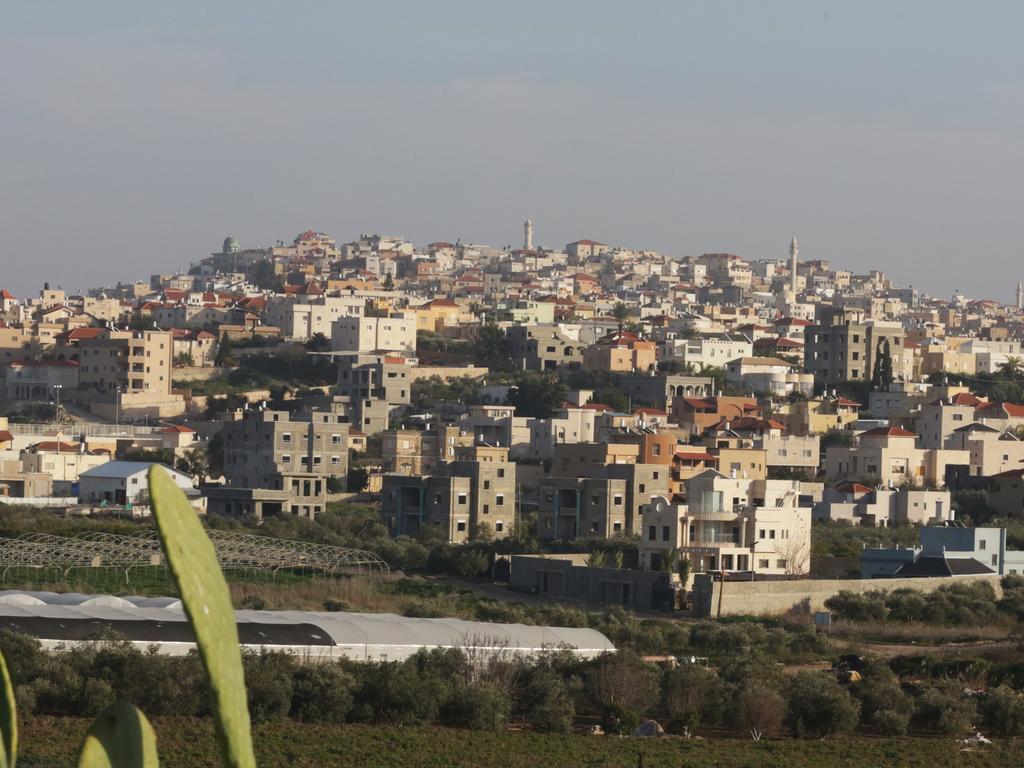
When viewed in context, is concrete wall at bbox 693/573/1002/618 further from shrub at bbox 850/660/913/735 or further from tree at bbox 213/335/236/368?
tree at bbox 213/335/236/368

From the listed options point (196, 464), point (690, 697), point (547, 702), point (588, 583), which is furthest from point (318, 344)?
point (547, 702)

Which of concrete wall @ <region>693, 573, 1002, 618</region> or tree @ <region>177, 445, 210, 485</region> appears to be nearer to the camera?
concrete wall @ <region>693, 573, 1002, 618</region>

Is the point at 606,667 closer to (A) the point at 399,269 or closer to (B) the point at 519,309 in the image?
(B) the point at 519,309

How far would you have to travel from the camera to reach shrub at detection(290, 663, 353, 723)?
2706cm

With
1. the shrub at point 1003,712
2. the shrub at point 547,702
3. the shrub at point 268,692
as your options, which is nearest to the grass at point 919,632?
the shrub at point 1003,712

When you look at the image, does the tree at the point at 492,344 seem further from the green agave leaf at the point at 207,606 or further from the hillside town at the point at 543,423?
the green agave leaf at the point at 207,606

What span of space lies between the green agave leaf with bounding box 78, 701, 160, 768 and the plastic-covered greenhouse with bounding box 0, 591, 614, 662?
80.8ft

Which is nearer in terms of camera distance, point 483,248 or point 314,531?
point 314,531

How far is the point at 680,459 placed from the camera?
60281mm

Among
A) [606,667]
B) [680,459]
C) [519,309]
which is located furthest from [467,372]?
[606,667]

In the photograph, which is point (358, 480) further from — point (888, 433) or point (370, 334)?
point (370, 334)

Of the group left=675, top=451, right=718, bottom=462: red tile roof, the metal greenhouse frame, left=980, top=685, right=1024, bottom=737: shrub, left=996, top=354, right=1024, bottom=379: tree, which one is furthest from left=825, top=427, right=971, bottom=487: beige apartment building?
left=980, top=685, right=1024, bottom=737: shrub

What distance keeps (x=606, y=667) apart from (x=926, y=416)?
4647 centimetres

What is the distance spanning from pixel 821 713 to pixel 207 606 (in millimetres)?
25483
